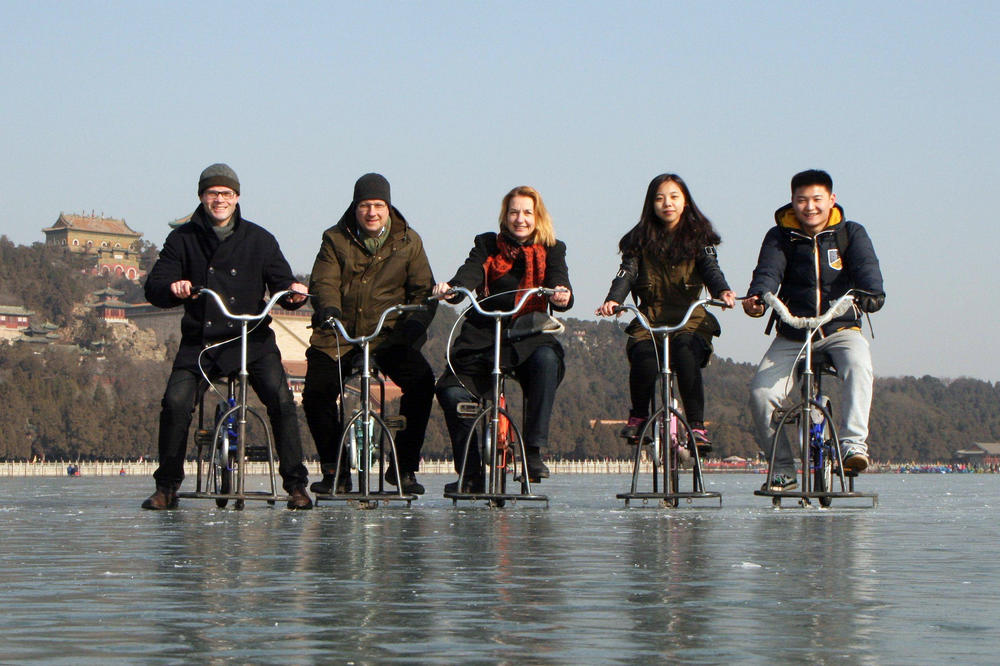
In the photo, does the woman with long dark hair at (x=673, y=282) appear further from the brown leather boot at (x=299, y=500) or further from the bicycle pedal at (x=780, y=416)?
the brown leather boot at (x=299, y=500)

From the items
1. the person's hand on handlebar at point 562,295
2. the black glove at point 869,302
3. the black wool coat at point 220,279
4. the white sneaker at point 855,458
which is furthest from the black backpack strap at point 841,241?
the black wool coat at point 220,279

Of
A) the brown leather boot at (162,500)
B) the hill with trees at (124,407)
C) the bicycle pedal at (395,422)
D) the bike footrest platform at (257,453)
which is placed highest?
the hill with trees at (124,407)

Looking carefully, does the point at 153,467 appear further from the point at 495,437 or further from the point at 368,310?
the point at 495,437

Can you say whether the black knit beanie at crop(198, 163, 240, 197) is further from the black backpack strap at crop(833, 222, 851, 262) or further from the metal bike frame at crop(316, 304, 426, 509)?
the black backpack strap at crop(833, 222, 851, 262)

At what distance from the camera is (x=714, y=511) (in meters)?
10.1

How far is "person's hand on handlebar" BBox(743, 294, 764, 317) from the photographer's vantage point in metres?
10.7

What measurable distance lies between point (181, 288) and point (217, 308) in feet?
1.06

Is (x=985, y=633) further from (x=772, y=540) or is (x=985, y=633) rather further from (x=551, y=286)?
(x=551, y=286)

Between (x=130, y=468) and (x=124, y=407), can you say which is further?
(x=124, y=407)

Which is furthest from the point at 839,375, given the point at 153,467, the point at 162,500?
the point at 153,467

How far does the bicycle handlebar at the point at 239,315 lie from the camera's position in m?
10.3

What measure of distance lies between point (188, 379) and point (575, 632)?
260 inches

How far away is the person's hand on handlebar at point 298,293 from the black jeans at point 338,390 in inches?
14.0

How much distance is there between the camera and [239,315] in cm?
1038
